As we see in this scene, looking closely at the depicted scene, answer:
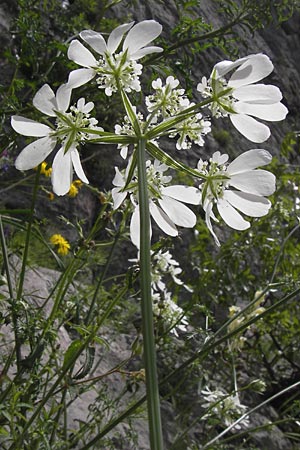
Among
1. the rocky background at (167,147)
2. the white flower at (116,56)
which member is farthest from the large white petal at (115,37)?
the rocky background at (167,147)

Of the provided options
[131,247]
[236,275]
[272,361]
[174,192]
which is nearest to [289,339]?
[272,361]

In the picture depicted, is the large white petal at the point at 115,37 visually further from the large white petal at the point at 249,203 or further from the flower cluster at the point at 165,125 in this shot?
the large white petal at the point at 249,203

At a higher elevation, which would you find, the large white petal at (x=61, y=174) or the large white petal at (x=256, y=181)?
the large white petal at (x=61, y=174)

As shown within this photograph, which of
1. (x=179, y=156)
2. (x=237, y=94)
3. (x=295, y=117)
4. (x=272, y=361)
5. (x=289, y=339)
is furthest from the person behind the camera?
(x=295, y=117)

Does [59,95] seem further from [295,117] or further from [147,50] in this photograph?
[295,117]

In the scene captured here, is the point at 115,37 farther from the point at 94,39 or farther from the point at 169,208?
the point at 169,208
